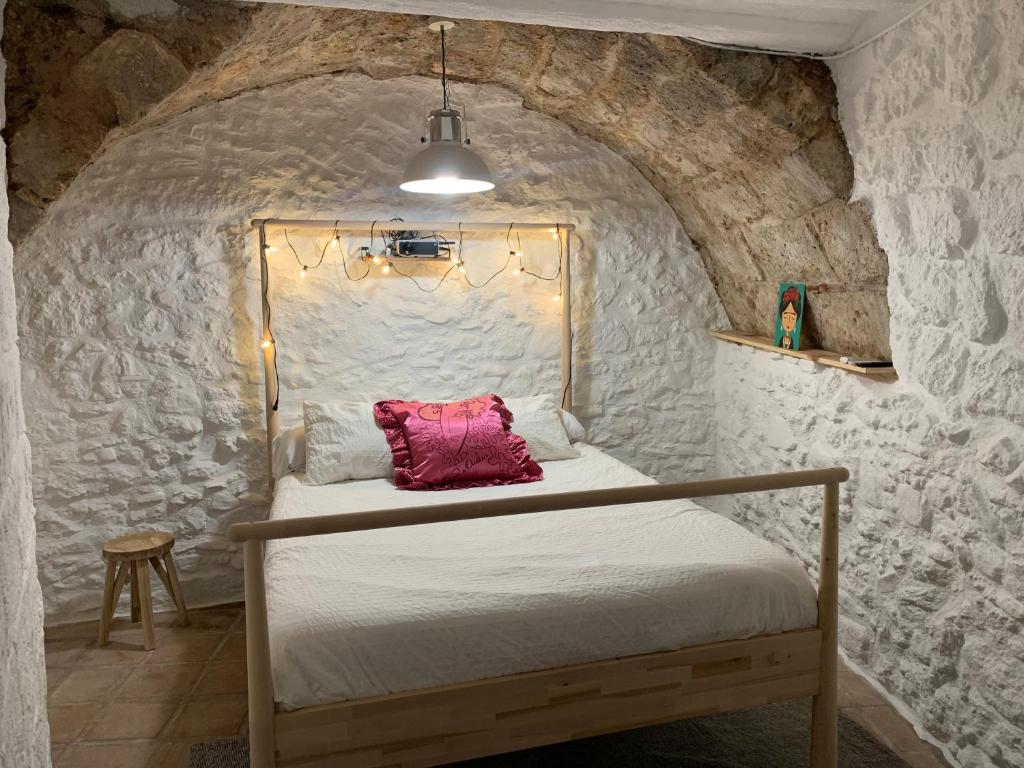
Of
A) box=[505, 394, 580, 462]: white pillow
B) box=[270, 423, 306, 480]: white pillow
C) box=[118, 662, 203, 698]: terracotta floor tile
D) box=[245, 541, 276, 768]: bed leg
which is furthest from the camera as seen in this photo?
box=[505, 394, 580, 462]: white pillow

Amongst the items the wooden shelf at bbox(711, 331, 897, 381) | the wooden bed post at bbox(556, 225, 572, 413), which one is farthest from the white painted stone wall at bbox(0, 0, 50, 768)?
the wooden bed post at bbox(556, 225, 572, 413)

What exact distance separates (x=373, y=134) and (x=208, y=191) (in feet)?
2.46

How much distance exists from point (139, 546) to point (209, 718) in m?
0.81

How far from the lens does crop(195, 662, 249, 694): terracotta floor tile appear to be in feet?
9.35

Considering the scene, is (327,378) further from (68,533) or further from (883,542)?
(883,542)

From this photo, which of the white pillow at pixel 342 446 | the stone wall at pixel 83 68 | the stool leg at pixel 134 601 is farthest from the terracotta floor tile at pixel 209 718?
the stone wall at pixel 83 68

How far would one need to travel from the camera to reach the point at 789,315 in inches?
133

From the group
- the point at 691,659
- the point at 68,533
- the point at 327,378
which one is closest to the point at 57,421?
the point at 68,533

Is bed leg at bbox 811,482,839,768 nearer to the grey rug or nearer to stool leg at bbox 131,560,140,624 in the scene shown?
the grey rug

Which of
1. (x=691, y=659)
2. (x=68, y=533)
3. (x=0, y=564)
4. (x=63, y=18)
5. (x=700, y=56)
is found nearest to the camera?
(x=0, y=564)

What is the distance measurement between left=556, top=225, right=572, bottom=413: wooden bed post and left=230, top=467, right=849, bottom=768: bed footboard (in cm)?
187

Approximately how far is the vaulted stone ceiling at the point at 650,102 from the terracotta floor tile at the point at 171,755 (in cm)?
170

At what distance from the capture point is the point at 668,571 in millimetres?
2162

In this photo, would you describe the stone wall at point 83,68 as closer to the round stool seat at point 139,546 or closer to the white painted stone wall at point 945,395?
the round stool seat at point 139,546
